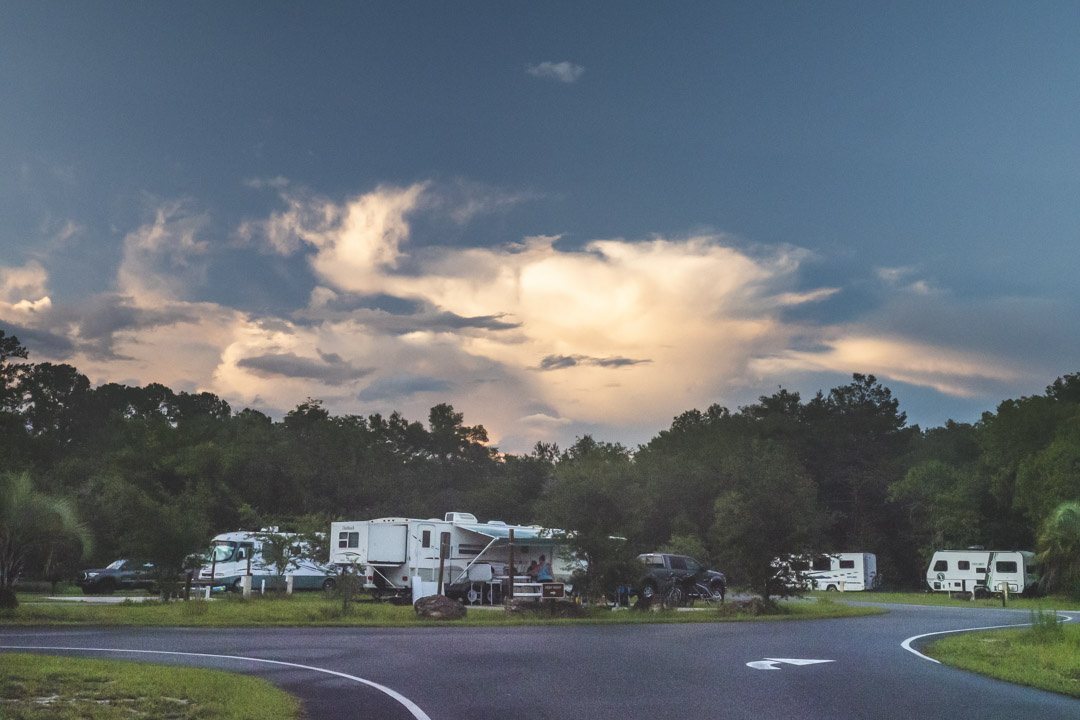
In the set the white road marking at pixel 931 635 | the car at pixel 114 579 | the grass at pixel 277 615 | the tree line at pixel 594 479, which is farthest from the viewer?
the car at pixel 114 579

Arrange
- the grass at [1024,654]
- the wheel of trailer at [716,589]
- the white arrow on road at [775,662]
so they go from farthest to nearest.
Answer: the wheel of trailer at [716,589], the white arrow on road at [775,662], the grass at [1024,654]

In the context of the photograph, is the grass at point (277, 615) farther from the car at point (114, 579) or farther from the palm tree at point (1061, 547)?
the car at point (114, 579)

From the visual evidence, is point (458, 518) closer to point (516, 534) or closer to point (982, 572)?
point (516, 534)

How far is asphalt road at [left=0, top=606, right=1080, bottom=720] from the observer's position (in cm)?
870

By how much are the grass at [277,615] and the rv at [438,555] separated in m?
2.85

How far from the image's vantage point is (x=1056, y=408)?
46688mm

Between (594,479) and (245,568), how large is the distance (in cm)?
1361

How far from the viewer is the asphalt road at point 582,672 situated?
8695 mm

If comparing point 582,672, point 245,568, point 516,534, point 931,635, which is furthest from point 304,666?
point 245,568

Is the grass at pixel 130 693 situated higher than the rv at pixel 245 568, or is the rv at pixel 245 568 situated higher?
the grass at pixel 130 693

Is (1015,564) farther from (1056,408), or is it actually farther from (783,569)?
(783,569)

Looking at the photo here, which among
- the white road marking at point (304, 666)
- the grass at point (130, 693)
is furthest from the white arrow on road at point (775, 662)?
the grass at point (130, 693)

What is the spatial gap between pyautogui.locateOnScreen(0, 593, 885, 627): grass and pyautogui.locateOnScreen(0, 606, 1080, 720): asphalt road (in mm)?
1385

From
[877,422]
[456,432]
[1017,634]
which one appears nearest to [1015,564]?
[1017,634]
